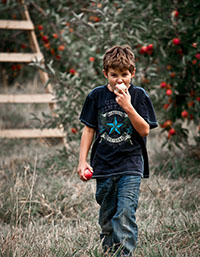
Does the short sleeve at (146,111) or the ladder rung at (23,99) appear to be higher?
the short sleeve at (146,111)

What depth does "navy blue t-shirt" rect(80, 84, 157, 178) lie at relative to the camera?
2.26 metres

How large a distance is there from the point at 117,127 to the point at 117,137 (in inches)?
2.0

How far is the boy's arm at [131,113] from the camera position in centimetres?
208

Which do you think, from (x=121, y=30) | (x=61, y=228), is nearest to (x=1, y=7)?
(x=121, y=30)

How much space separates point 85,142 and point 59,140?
3.05 meters

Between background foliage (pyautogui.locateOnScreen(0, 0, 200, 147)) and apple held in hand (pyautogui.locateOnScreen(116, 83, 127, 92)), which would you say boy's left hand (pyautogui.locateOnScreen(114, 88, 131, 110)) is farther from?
background foliage (pyautogui.locateOnScreen(0, 0, 200, 147))

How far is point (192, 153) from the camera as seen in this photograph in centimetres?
440

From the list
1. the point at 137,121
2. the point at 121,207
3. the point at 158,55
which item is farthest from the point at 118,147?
the point at 158,55

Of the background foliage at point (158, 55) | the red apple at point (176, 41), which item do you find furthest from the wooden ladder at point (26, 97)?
the red apple at point (176, 41)

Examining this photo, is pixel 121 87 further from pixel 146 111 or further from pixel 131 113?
pixel 146 111

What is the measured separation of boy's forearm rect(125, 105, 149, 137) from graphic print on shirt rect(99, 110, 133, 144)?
92 mm

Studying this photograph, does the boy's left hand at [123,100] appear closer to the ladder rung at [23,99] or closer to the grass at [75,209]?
the grass at [75,209]

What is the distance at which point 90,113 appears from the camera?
2369 mm

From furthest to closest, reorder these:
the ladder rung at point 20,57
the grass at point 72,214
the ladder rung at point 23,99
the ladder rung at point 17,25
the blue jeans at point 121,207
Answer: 1. the ladder rung at point 17,25
2. the ladder rung at point 20,57
3. the ladder rung at point 23,99
4. the grass at point 72,214
5. the blue jeans at point 121,207
